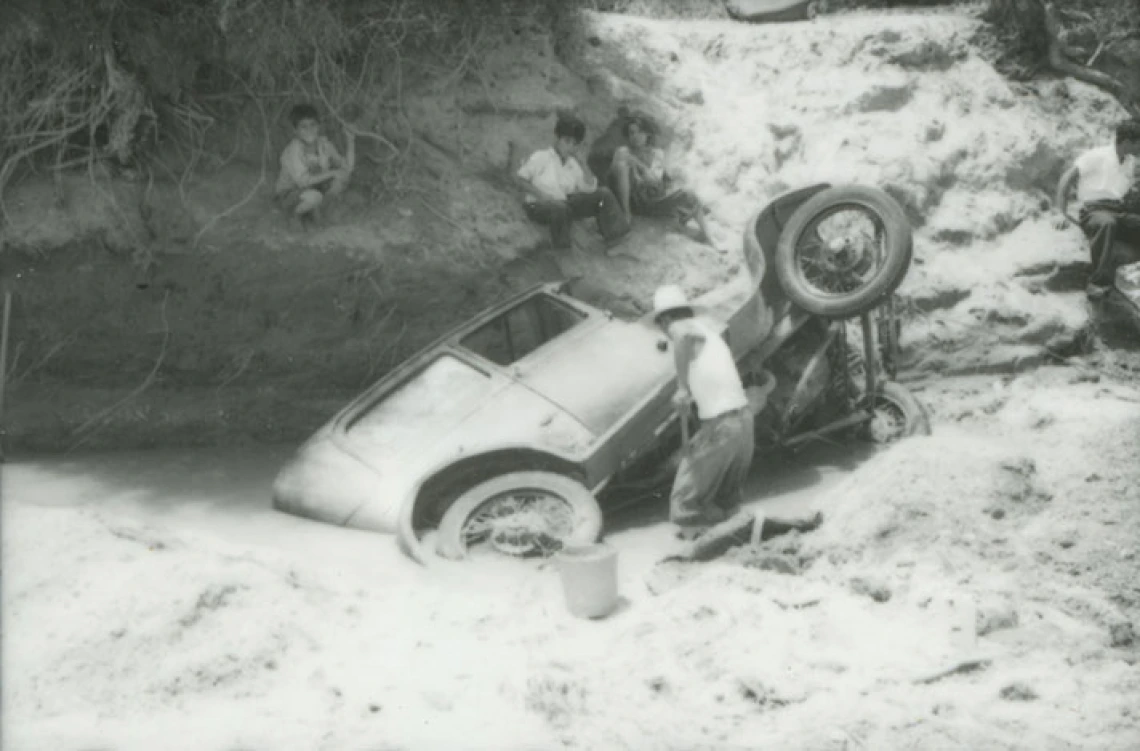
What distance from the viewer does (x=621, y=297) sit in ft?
32.1

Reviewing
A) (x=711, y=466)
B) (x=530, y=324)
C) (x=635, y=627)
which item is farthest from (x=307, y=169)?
(x=635, y=627)

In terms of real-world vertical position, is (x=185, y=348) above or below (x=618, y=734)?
above

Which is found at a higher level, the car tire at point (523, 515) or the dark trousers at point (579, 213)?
the dark trousers at point (579, 213)

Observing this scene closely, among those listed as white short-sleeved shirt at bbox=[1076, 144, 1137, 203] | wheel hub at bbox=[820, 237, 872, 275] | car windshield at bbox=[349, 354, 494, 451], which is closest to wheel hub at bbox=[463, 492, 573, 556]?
car windshield at bbox=[349, 354, 494, 451]

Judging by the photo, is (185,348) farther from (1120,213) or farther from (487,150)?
(1120,213)

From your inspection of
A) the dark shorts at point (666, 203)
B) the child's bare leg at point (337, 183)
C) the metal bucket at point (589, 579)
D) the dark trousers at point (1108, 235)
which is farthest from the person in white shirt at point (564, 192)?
the metal bucket at point (589, 579)

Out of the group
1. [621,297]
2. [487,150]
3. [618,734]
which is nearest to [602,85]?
[487,150]

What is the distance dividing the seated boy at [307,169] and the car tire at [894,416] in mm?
4840

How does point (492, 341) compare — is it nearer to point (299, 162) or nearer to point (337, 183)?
point (337, 183)

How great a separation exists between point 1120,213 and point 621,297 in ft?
14.8

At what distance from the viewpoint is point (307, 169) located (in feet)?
31.0

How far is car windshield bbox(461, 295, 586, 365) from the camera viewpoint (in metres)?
8.02

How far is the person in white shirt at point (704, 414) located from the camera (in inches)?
268

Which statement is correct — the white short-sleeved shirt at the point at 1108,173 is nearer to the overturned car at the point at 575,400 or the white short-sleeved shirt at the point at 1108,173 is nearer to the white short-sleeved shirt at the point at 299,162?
the overturned car at the point at 575,400
